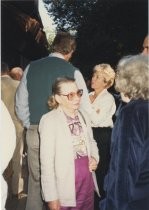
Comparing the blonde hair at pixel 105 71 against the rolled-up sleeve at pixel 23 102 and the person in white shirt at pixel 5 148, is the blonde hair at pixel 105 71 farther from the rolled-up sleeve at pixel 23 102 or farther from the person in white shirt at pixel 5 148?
the person in white shirt at pixel 5 148

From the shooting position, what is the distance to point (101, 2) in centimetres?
2255

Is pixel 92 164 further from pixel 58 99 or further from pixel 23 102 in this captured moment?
pixel 23 102

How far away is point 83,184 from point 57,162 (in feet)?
1.03

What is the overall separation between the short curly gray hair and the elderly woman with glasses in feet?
2.64

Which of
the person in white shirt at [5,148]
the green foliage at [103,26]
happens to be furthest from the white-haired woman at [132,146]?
the green foliage at [103,26]

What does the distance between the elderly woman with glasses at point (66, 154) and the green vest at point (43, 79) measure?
676mm

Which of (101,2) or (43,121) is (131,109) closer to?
(43,121)

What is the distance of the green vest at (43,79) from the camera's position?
4539mm

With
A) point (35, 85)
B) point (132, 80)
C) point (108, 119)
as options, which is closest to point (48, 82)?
point (35, 85)

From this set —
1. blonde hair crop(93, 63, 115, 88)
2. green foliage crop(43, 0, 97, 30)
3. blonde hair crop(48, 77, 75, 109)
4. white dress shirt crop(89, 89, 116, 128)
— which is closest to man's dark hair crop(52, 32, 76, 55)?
blonde hair crop(93, 63, 115, 88)

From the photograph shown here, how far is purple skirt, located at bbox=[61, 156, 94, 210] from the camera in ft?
12.2

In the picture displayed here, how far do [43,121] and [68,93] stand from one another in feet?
1.01

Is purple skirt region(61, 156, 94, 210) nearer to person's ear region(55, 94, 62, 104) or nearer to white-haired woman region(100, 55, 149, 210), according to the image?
person's ear region(55, 94, 62, 104)

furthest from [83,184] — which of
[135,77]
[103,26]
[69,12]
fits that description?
[69,12]
